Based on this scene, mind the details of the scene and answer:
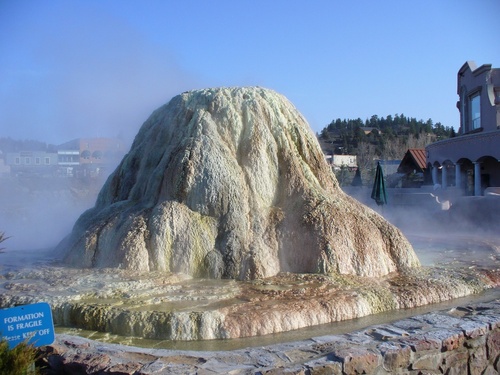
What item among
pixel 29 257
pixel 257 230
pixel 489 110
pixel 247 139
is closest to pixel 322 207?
pixel 257 230

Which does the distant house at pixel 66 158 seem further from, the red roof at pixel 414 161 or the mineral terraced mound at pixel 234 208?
the mineral terraced mound at pixel 234 208

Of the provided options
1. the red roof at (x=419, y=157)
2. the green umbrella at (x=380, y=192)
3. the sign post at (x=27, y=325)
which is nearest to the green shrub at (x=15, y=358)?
the sign post at (x=27, y=325)

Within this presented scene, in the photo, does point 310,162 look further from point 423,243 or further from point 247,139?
point 423,243

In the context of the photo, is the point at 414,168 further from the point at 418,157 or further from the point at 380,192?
the point at 380,192

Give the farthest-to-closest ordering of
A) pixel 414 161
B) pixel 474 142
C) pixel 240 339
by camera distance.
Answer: pixel 414 161
pixel 474 142
pixel 240 339

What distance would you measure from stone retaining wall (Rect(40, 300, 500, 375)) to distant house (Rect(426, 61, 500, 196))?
63.0ft

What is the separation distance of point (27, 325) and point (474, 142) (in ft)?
75.3

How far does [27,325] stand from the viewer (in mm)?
3236

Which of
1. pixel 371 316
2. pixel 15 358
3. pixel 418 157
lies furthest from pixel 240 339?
pixel 418 157

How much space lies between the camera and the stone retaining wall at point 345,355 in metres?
→ 3.47

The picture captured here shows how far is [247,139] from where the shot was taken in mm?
7949

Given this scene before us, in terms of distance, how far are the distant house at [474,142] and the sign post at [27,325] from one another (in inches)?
843

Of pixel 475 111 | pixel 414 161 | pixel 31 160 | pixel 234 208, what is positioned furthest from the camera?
pixel 31 160

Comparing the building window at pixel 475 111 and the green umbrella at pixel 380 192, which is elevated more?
the building window at pixel 475 111
